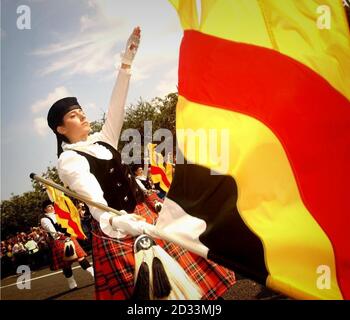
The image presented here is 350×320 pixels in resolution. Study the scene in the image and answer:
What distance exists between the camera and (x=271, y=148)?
159 centimetres

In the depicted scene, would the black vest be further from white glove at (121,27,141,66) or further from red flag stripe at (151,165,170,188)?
red flag stripe at (151,165,170,188)

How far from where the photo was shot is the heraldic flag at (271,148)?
1.46m

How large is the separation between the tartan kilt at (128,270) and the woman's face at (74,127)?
72 centimetres

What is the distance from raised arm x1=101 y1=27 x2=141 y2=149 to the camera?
8.52 feet

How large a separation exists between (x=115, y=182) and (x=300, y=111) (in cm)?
121

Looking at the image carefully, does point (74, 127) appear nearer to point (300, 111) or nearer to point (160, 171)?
point (300, 111)

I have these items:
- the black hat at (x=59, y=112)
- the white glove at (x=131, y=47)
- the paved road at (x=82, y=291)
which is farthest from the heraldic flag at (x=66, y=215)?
the white glove at (x=131, y=47)

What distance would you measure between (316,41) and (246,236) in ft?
2.99

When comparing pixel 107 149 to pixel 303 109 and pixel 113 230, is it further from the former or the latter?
pixel 303 109

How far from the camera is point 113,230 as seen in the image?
1.95 m

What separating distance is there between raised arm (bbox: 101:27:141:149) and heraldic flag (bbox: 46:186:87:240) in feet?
15.0

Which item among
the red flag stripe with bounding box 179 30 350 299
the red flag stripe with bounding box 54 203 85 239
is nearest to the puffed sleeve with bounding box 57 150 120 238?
the red flag stripe with bounding box 179 30 350 299
